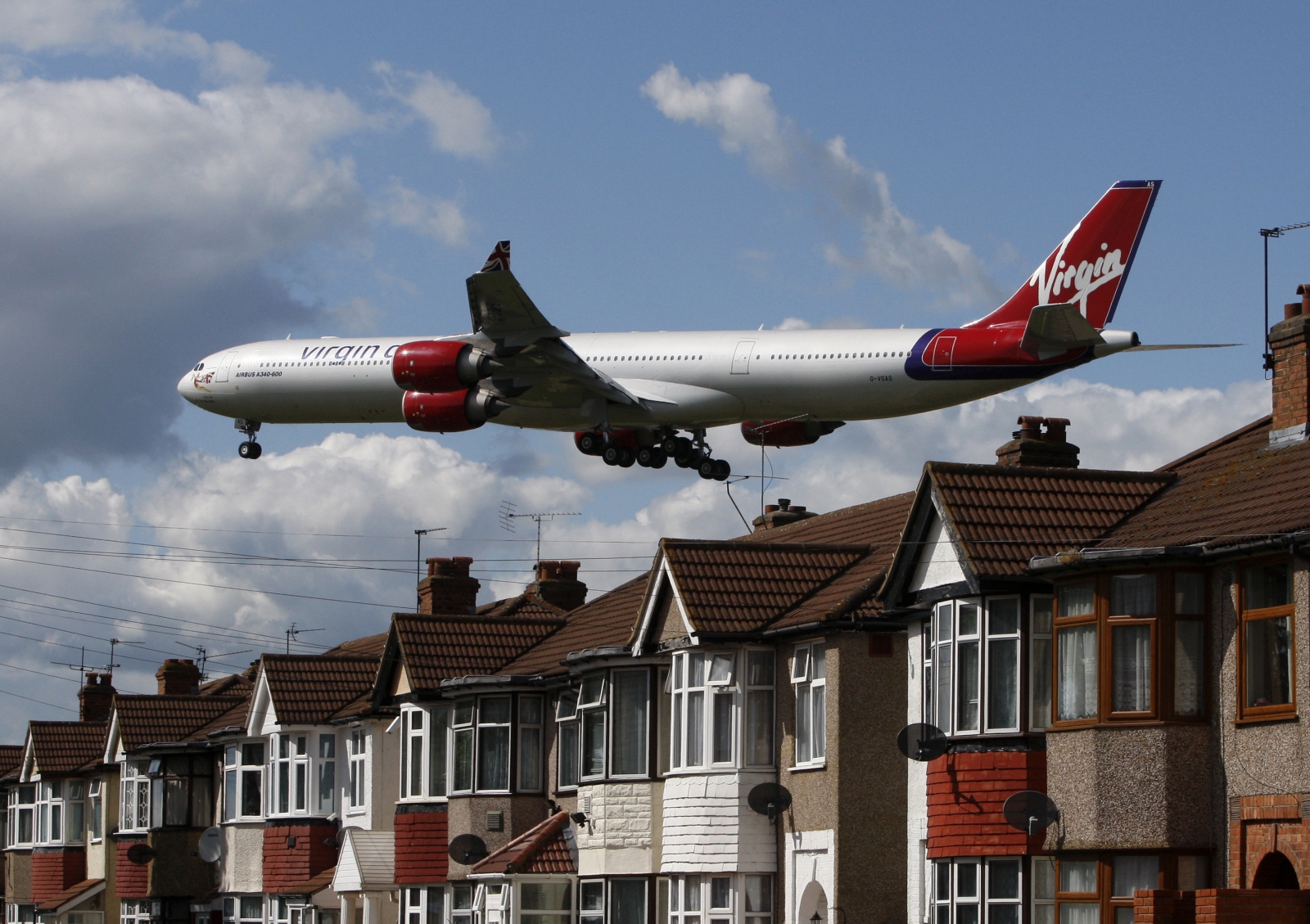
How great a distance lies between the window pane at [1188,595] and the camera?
23.5 meters

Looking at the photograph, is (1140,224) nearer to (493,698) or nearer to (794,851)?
(493,698)

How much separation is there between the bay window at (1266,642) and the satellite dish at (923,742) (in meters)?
4.31

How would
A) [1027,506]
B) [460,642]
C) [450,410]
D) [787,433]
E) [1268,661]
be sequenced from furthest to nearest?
[787,433]
[450,410]
[460,642]
[1027,506]
[1268,661]

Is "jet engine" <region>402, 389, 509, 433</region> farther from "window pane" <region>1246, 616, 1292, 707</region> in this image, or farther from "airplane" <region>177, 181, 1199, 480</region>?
"window pane" <region>1246, 616, 1292, 707</region>

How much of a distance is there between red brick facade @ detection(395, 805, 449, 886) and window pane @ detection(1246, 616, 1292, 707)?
21561 mm

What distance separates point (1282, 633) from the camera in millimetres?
22422

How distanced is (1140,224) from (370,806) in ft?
68.8

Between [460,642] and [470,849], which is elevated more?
[460,642]

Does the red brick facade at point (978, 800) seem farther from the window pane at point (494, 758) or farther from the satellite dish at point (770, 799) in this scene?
the window pane at point (494, 758)

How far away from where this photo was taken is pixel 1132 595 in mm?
23781

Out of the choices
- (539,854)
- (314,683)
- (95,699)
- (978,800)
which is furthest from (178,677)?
(978,800)

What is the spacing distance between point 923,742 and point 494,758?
1555cm

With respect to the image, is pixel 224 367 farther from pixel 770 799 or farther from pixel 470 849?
pixel 770 799

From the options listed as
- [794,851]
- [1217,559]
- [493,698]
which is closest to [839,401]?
[493,698]
